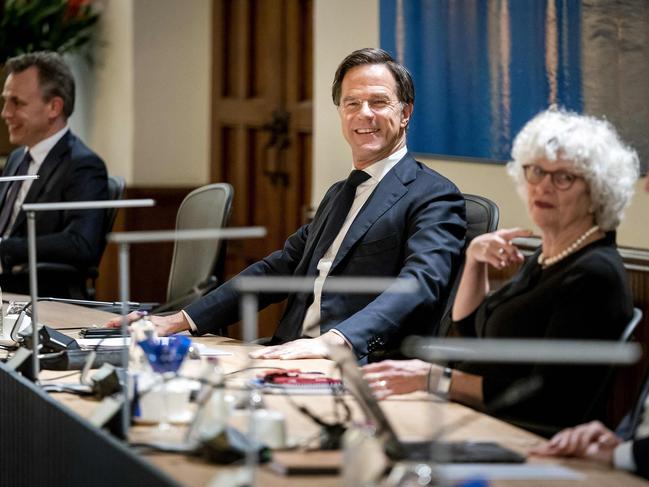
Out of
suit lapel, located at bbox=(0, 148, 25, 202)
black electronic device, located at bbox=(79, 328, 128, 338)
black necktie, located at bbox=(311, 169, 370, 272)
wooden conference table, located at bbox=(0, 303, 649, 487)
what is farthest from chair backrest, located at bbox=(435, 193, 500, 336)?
suit lapel, located at bbox=(0, 148, 25, 202)

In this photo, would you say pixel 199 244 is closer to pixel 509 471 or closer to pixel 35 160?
pixel 35 160

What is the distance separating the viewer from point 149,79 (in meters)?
6.22

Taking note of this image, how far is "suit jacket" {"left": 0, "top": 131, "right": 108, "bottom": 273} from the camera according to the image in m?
4.21

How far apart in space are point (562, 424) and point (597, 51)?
127 cm

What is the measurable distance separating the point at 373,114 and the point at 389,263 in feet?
1.33

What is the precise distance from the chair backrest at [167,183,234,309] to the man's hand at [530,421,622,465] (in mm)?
2069

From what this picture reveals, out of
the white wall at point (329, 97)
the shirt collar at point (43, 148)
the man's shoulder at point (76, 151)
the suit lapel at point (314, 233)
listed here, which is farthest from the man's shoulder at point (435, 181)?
the shirt collar at point (43, 148)

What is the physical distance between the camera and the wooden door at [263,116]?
554cm

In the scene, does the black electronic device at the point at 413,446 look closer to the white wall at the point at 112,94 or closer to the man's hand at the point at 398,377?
the man's hand at the point at 398,377

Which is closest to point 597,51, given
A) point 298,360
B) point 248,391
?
point 298,360

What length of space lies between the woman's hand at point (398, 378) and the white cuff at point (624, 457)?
571 millimetres

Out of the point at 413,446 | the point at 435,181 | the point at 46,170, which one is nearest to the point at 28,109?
the point at 46,170

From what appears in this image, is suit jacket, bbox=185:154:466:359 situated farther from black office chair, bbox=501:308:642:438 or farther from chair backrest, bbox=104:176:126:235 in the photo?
chair backrest, bbox=104:176:126:235

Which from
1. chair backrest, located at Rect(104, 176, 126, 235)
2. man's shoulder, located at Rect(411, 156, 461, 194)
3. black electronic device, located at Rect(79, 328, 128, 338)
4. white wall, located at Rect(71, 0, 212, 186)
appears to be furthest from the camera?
white wall, located at Rect(71, 0, 212, 186)
